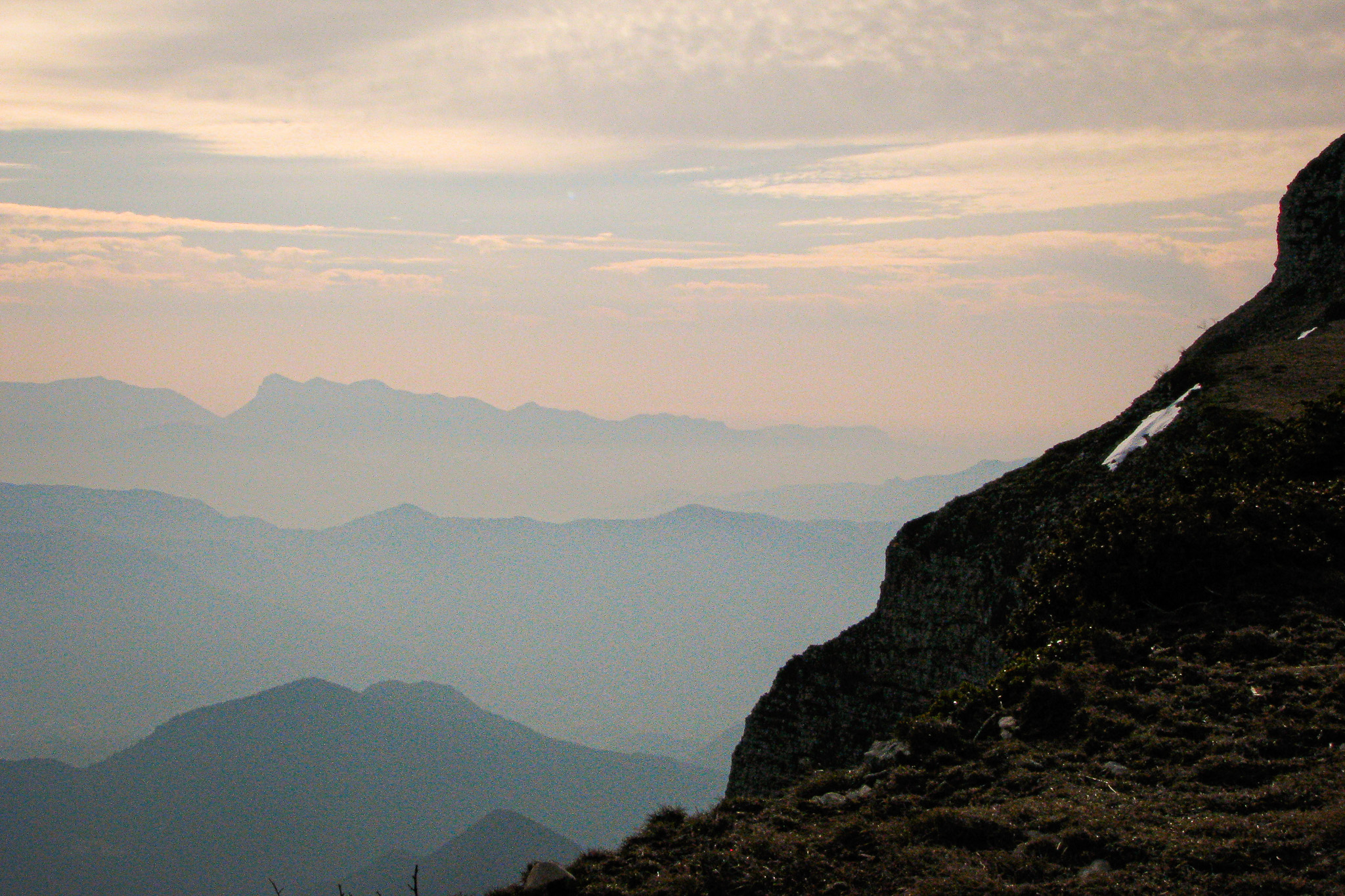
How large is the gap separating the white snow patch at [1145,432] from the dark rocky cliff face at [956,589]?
0.55 meters

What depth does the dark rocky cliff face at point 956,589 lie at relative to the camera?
3403cm

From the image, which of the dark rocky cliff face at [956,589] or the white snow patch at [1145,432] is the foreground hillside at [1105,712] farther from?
the white snow patch at [1145,432]

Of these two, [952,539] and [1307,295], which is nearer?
[952,539]

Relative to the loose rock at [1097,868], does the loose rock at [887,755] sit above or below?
above

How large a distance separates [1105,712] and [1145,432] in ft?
75.3

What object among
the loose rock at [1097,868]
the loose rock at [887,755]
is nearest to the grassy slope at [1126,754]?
the loose rock at [1097,868]

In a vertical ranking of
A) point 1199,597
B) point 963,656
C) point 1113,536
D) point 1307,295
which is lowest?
point 963,656

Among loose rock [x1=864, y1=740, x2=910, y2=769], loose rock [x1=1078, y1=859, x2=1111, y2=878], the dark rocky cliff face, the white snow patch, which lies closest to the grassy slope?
loose rock [x1=1078, y1=859, x2=1111, y2=878]

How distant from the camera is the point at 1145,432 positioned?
3638 centimetres

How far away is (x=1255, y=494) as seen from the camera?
75.8ft

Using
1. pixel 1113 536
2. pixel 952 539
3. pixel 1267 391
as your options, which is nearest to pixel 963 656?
pixel 952 539

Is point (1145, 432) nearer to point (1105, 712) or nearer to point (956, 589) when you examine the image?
point (956, 589)

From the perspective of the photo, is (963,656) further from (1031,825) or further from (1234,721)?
(1031,825)

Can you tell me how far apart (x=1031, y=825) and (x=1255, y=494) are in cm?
1420
